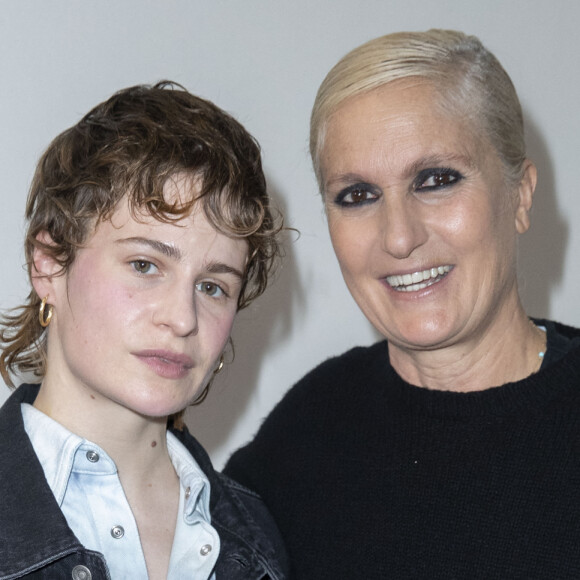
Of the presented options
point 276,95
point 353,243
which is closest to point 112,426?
point 353,243

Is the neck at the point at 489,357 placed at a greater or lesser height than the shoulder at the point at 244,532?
greater

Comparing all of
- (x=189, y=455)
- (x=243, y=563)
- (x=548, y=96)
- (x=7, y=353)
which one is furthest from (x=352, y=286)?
(x=548, y=96)

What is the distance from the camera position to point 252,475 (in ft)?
6.62

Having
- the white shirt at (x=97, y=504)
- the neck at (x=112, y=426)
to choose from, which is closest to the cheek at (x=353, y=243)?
the neck at (x=112, y=426)

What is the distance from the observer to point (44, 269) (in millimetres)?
1651

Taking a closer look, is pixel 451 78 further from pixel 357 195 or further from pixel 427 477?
pixel 427 477

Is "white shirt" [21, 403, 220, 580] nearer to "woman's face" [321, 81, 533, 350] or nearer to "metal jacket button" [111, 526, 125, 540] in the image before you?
"metal jacket button" [111, 526, 125, 540]

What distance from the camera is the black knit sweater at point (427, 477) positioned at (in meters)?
1.63

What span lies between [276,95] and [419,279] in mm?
844

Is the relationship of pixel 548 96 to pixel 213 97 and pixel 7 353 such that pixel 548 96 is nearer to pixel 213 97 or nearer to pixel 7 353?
pixel 213 97

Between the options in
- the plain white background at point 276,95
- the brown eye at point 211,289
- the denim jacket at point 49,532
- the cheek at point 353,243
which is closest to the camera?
the denim jacket at point 49,532

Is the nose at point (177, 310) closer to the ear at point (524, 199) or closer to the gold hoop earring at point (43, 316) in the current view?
the gold hoop earring at point (43, 316)

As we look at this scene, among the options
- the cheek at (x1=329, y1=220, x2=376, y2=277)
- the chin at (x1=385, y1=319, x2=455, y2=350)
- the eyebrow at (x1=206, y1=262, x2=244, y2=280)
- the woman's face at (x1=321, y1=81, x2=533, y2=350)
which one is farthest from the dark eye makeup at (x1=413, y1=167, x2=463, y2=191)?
the eyebrow at (x1=206, y1=262, x2=244, y2=280)

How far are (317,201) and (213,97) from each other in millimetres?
416
